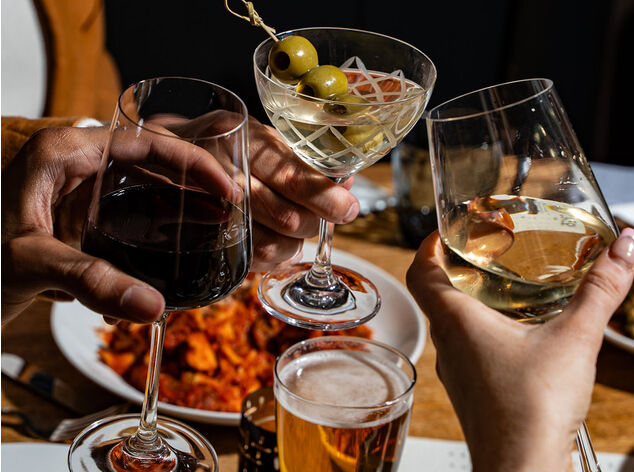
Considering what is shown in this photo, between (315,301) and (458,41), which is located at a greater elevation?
(315,301)

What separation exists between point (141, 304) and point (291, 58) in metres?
0.34

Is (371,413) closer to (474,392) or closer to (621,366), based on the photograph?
(474,392)

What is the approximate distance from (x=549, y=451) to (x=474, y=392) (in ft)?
0.26

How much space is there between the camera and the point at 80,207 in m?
A: 1.08

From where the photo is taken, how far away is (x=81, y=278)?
26.2 inches

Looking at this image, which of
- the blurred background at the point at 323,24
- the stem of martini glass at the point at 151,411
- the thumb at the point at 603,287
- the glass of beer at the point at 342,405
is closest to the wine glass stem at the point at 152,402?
the stem of martini glass at the point at 151,411

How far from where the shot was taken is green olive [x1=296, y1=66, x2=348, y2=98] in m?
0.82

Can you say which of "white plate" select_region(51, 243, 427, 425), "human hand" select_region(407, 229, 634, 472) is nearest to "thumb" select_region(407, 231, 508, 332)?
"human hand" select_region(407, 229, 634, 472)

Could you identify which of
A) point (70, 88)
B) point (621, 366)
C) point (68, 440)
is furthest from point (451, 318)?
point (70, 88)

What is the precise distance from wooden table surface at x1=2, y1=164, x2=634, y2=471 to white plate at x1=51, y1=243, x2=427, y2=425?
0.14ft

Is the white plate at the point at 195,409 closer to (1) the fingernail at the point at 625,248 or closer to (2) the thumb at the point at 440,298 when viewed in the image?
(2) the thumb at the point at 440,298

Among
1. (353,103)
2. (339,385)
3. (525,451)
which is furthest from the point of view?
(339,385)

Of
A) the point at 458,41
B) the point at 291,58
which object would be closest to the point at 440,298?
the point at 291,58

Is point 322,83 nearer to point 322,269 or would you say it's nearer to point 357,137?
point 357,137
